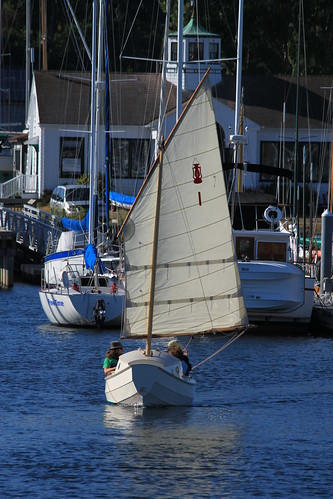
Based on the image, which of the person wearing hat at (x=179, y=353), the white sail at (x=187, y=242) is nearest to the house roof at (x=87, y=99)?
the white sail at (x=187, y=242)

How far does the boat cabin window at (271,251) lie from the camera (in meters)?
43.1

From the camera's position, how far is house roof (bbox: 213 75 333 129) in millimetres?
76750

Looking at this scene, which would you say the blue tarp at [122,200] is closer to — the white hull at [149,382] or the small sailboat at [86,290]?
the small sailboat at [86,290]

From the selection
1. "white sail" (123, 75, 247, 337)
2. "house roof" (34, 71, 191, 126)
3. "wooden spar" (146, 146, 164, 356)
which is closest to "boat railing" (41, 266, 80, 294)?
"white sail" (123, 75, 247, 337)

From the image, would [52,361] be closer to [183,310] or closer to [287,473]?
[183,310]

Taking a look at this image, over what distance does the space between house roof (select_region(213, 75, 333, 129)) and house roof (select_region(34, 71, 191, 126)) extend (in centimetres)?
420

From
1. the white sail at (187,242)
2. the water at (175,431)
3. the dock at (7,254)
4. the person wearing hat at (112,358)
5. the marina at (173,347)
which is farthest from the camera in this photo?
the dock at (7,254)

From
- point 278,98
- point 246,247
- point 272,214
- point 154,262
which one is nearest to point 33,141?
point 278,98

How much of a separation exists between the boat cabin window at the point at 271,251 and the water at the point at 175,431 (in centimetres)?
428

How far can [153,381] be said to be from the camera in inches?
1114

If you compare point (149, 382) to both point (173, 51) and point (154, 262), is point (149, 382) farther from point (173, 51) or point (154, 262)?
point (173, 51)

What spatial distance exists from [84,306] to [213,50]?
38.2 meters

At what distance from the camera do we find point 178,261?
29.4m

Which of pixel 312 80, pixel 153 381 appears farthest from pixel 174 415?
pixel 312 80
